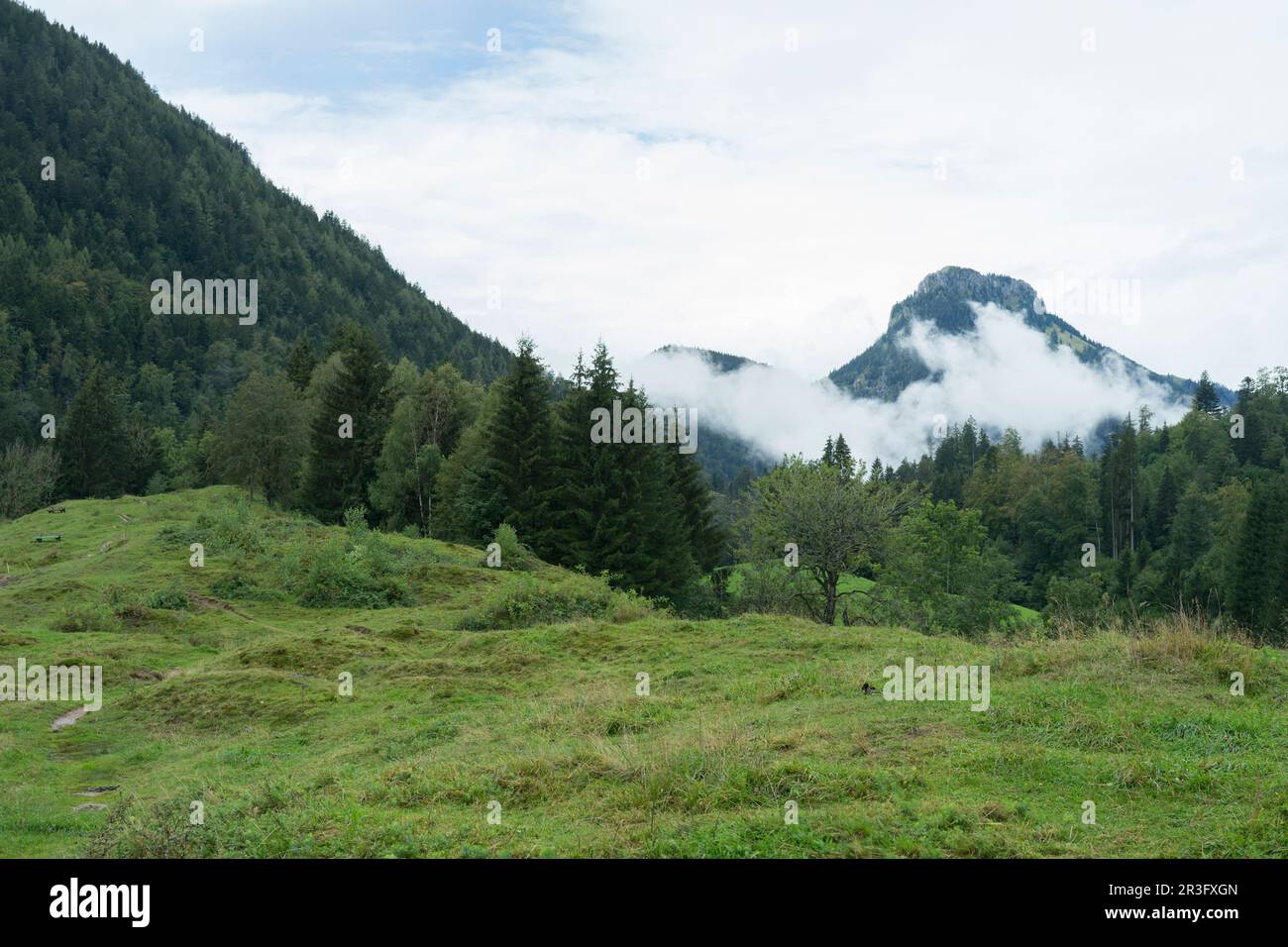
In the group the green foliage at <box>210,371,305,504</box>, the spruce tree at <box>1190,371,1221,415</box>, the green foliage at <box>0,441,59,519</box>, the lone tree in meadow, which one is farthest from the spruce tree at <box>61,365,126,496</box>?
the spruce tree at <box>1190,371,1221,415</box>

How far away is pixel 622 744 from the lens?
1273cm

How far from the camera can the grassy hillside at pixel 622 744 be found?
9.18 metres

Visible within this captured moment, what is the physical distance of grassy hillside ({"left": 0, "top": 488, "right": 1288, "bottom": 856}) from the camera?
9.18 m

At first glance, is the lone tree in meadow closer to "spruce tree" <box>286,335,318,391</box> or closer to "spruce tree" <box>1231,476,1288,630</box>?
"spruce tree" <box>1231,476,1288,630</box>

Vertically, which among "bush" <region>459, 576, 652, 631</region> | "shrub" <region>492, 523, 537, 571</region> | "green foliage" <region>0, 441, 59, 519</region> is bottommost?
"bush" <region>459, 576, 652, 631</region>

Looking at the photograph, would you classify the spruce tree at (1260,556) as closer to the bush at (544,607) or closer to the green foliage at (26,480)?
the bush at (544,607)

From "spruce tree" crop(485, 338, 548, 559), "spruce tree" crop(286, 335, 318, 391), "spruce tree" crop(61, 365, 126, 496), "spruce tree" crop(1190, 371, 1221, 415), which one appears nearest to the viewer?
"spruce tree" crop(485, 338, 548, 559)

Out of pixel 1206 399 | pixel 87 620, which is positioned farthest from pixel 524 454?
pixel 1206 399

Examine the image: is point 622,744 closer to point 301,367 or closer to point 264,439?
point 264,439

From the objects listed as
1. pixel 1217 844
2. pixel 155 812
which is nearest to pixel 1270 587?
pixel 1217 844
